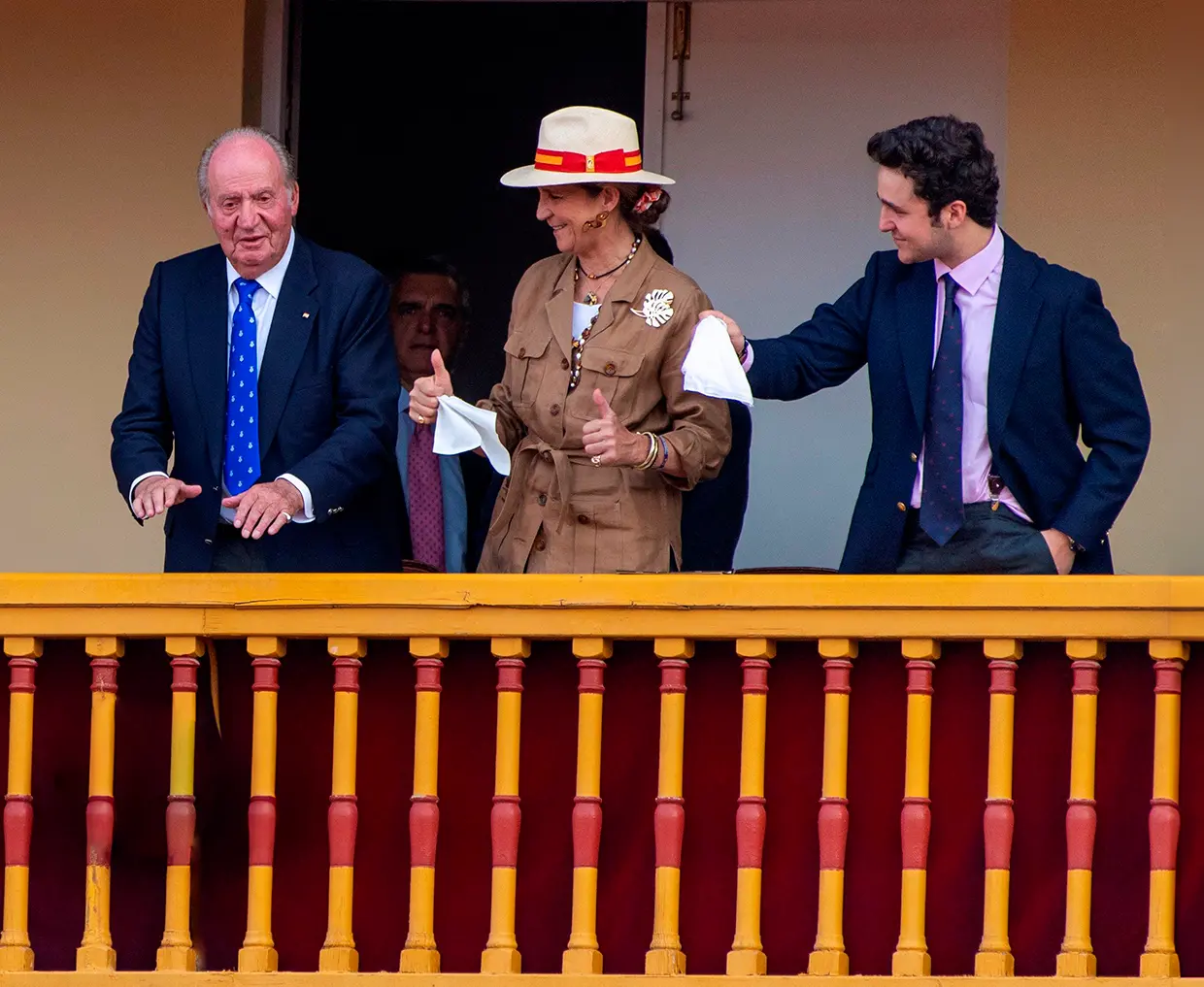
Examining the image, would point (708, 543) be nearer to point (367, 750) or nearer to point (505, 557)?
point (505, 557)

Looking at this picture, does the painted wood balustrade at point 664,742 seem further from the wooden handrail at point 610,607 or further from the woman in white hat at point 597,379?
the woman in white hat at point 597,379

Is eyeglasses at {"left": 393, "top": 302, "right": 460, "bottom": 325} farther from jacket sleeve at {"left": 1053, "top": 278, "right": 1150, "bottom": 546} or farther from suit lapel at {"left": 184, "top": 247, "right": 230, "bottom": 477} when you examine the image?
jacket sleeve at {"left": 1053, "top": 278, "right": 1150, "bottom": 546}

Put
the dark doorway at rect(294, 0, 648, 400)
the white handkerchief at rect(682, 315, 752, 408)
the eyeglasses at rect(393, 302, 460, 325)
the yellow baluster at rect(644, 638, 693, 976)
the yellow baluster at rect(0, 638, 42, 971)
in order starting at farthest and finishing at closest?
the dark doorway at rect(294, 0, 648, 400), the eyeglasses at rect(393, 302, 460, 325), the white handkerchief at rect(682, 315, 752, 408), the yellow baluster at rect(0, 638, 42, 971), the yellow baluster at rect(644, 638, 693, 976)

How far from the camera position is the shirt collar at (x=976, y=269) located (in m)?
5.34

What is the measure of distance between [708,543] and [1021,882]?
1611 mm

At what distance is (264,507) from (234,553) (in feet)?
1.40

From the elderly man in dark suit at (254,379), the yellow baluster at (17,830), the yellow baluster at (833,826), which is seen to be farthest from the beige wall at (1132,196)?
the yellow baluster at (17,830)

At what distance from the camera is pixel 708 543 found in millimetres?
6059

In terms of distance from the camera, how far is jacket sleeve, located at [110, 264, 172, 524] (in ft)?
17.7

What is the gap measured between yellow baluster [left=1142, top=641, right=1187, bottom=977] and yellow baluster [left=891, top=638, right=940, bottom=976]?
0.41 meters

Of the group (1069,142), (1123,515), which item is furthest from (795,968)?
(1069,142)

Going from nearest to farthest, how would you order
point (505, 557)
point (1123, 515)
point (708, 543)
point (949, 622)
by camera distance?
point (949, 622) → point (505, 557) → point (708, 543) → point (1123, 515)

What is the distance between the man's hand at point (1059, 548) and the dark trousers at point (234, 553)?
5.64 ft

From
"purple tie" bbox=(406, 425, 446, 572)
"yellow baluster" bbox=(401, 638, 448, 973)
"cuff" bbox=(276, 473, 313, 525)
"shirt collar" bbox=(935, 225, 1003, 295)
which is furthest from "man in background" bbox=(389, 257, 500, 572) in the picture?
"shirt collar" bbox=(935, 225, 1003, 295)
